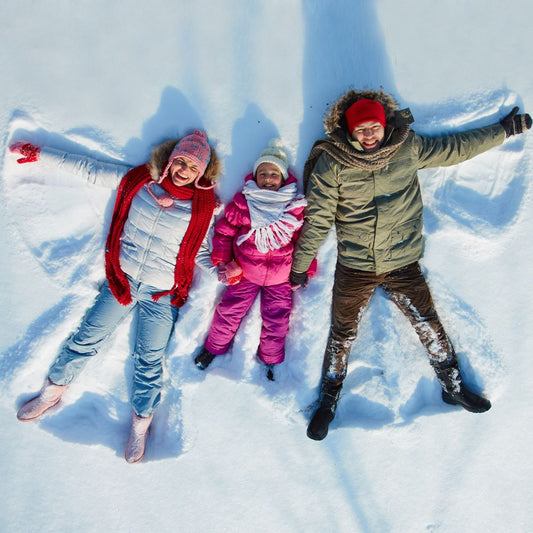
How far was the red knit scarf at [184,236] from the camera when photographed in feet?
6.10

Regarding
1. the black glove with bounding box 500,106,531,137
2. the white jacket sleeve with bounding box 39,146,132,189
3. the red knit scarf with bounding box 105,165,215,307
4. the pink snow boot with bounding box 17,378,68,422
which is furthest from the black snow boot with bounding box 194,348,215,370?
the black glove with bounding box 500,106,531,137

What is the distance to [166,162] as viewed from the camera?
1853 millimetres

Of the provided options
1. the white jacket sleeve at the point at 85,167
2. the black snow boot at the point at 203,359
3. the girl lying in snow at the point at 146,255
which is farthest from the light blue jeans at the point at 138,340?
the white jacket sleeve at the point at 85,167

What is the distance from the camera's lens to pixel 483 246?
1.99 meters

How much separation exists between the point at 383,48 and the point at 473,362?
5.97ft

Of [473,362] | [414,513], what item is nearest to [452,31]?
[473,362]

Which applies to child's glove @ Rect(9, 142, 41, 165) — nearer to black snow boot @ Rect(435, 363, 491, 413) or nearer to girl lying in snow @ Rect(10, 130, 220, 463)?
girl lying in snow @ Rect(10, 130, 220, 463)

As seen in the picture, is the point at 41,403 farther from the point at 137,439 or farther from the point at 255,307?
the point at 255,307

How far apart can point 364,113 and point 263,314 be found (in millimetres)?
1122

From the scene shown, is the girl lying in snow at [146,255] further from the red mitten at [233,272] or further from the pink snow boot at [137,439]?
the red mitten at [233,272]

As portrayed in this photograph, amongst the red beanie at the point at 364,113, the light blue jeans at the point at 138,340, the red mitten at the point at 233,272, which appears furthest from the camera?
the light blue jeans at the point at 138,340

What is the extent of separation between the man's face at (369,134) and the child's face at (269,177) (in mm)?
418

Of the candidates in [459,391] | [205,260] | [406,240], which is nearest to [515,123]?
[406,240]

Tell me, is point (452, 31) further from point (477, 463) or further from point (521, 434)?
point (477, 463)
